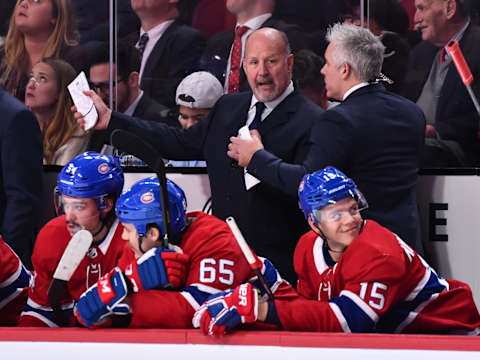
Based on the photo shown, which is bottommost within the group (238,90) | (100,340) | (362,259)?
(100,340)

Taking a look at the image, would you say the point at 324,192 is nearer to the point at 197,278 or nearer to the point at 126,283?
the point at 197,278

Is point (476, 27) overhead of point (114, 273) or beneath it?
overhead

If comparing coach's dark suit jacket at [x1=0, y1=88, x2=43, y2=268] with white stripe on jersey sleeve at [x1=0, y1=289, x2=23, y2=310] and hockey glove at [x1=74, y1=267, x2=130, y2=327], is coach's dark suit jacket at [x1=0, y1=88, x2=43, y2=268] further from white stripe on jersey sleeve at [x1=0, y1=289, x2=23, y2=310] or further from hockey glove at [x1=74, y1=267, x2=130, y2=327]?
hockey glove at [x1=74, y1=267, x2=130, y2=327]

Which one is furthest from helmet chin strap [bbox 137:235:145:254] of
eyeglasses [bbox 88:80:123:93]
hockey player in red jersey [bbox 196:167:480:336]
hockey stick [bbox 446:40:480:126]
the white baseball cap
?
hockey stick [bbox 446:40:480:126]

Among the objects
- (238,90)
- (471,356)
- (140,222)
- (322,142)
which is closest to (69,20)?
(238,90)

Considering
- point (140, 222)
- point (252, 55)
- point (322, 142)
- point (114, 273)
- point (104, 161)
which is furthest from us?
point (252, 55)

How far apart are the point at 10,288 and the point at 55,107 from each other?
114 centimetres

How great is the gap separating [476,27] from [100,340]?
214cm

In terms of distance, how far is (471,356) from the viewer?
5.94 ft

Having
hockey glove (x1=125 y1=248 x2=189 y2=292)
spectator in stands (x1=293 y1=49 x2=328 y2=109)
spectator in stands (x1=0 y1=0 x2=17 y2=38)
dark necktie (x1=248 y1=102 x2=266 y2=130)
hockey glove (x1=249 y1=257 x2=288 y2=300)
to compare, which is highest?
spectator in stands (x1=0 y1=0 x2=17 y2=38)

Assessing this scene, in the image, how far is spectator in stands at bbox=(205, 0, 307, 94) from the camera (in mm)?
3369

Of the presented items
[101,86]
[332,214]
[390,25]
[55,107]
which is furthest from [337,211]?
[55,107]

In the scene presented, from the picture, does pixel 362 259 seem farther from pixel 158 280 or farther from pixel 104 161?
pixel 104 161

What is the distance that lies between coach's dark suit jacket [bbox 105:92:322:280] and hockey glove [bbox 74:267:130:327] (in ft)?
3.53
